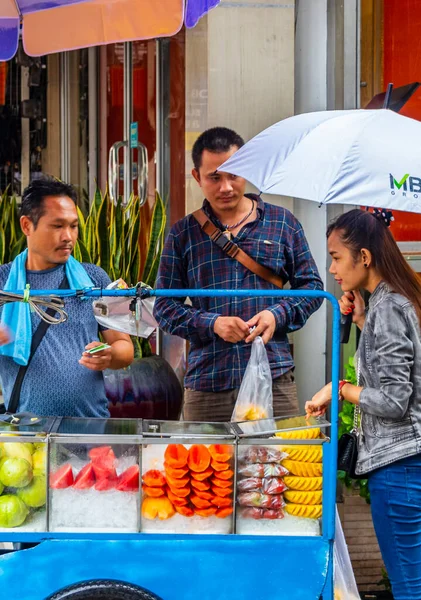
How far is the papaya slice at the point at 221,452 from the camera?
115 inches

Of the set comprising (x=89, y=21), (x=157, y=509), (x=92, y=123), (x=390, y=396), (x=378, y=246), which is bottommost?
(x=157, y=509)

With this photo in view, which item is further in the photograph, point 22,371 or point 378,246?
point 22,371

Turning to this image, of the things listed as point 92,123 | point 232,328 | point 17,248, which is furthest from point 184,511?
point 92,123

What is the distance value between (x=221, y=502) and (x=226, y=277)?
137 cm

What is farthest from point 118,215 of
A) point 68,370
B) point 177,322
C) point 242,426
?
point 242,426

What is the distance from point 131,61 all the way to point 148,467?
5.32 metres

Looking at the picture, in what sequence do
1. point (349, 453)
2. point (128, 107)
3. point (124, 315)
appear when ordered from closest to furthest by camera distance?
point (124, 315) → point (349, 453) → point (128, 107)

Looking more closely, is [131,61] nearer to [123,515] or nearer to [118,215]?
[118,215]

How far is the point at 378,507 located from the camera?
10.6 feet

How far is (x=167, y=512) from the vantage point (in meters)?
2.92

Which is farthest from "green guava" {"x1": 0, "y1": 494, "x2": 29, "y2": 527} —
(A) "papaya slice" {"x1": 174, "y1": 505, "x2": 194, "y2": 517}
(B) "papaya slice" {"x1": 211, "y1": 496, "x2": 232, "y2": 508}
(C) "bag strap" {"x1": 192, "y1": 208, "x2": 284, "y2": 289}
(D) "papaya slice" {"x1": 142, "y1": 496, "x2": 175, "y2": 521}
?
(C) "bag strap" {"x1": 192, "y1": 208, "x2": 284, "y2": 289}

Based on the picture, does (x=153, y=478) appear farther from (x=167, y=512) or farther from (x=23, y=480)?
(x=23, y=480)

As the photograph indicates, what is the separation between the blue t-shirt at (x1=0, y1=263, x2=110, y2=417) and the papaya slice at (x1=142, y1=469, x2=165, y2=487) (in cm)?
73

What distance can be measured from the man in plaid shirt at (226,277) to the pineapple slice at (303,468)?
1.08 metres
